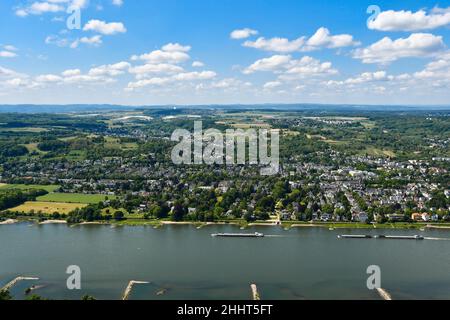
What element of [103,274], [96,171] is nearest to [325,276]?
[103,274]

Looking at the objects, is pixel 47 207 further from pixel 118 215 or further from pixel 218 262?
pixel 218 262

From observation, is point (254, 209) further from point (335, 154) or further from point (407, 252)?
point (335, 154)

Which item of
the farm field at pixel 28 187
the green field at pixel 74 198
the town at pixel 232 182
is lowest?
the green field at pixel 74 198

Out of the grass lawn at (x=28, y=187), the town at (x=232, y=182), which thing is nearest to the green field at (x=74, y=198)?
the town at (x=232, y=182)

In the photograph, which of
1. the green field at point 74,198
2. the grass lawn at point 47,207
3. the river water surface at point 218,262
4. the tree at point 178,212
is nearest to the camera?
the river water surface at point 218,262

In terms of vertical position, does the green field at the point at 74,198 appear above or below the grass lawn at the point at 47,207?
above

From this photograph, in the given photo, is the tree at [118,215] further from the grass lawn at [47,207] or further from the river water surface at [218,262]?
the grass lawn at [47,207]
